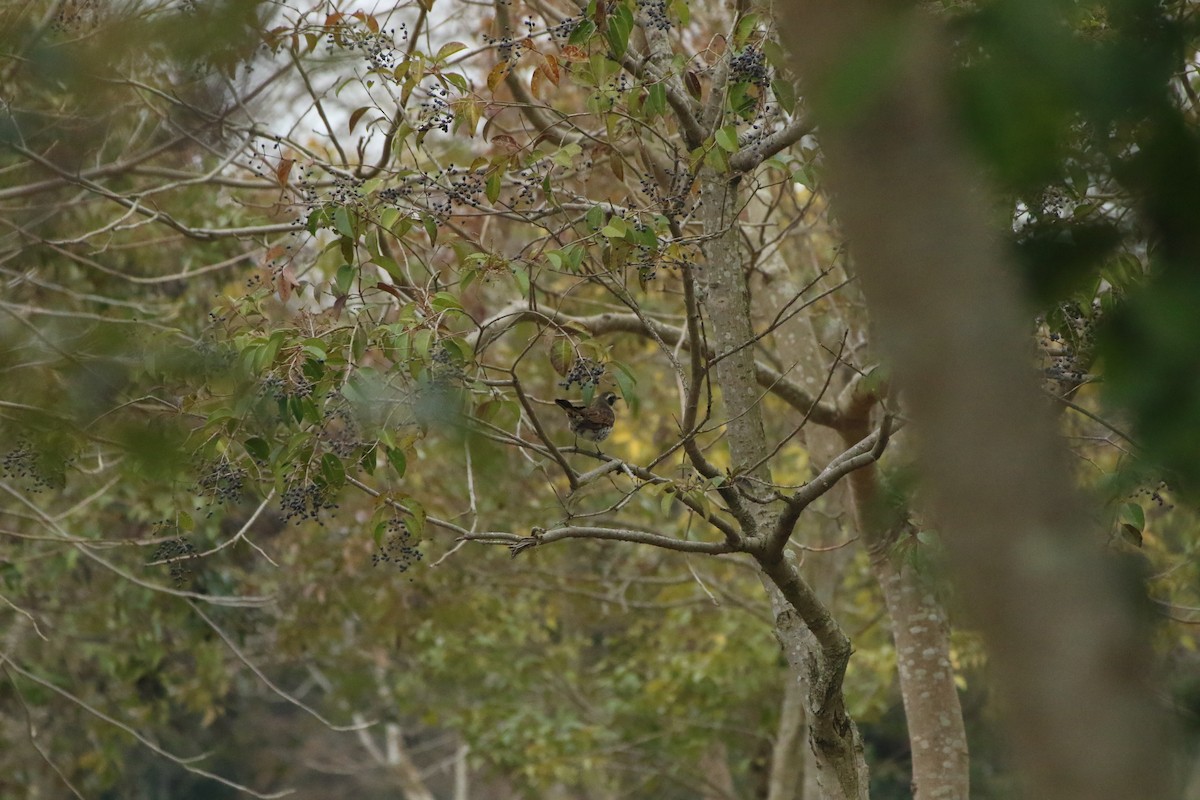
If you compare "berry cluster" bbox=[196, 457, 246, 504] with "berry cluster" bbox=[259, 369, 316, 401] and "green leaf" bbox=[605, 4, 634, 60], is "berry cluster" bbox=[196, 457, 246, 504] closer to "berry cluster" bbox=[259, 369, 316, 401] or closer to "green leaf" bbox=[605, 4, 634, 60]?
"berry cluster" bbox=[259, 369, 316, 401]

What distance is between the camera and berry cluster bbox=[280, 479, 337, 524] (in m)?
2.82

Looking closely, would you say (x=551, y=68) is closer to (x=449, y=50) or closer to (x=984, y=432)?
(x=449, y=50)

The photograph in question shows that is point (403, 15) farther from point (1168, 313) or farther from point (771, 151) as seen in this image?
point (1168, 313)

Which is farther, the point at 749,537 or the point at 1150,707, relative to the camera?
the point at 749,537

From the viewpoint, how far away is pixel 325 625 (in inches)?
312

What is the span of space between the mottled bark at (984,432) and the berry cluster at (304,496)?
231 centimetres

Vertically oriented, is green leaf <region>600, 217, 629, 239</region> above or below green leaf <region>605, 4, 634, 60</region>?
below

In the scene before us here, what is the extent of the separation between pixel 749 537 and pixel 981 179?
221 centimetres

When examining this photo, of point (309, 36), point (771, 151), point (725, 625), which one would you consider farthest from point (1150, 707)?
point (725, 625)

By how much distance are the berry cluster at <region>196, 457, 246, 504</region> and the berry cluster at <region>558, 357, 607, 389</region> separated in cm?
86

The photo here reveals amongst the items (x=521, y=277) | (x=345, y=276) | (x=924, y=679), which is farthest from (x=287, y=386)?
(x=924, y=679)

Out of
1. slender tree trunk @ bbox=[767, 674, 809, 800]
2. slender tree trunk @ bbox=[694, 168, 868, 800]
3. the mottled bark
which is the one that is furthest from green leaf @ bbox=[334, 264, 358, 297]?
slender tree trunk @ bbox=[767, 674, 809, 800]

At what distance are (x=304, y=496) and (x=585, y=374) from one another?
74 cm

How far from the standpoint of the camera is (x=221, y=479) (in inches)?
114
